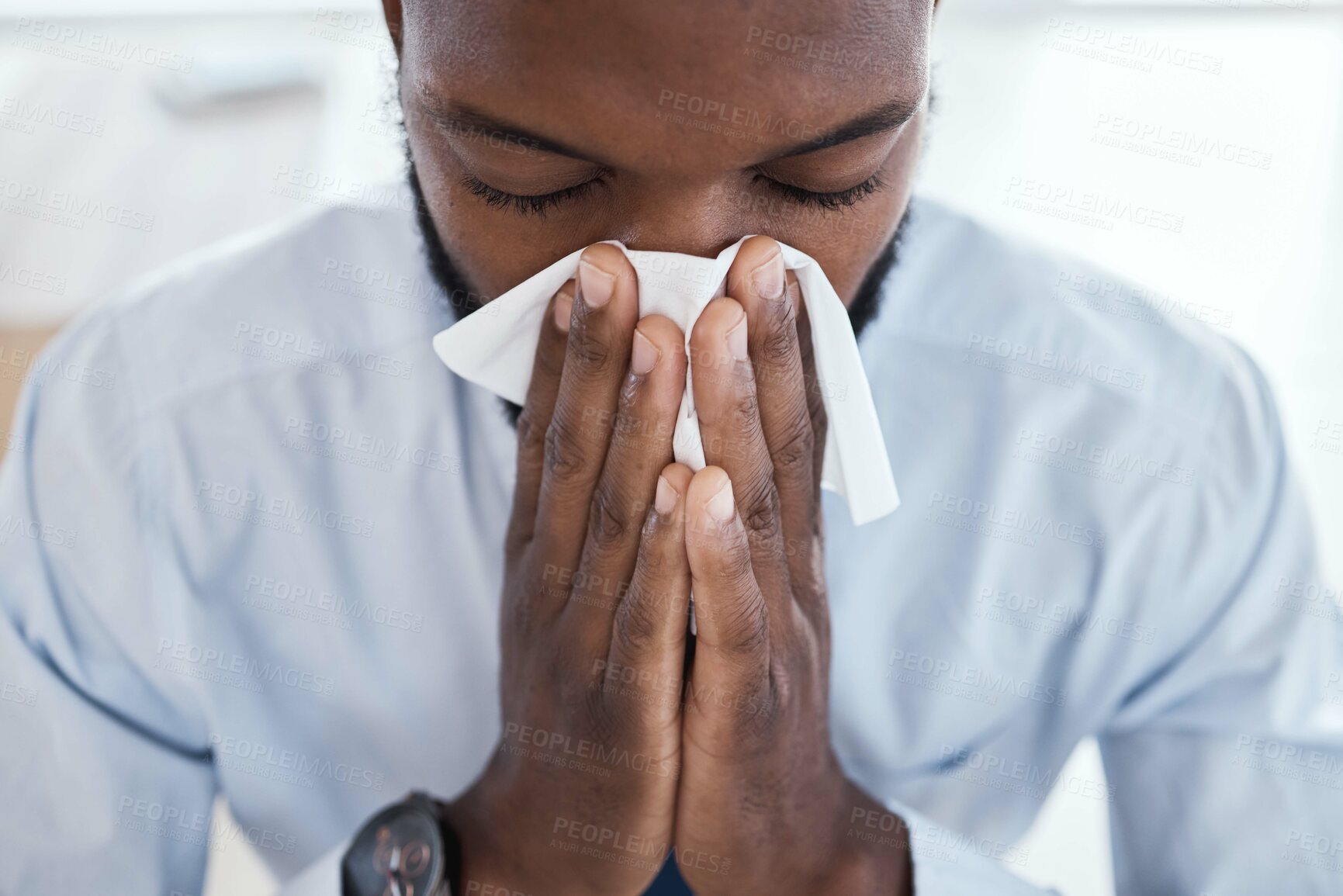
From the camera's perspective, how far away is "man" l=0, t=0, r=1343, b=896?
2.68 feet

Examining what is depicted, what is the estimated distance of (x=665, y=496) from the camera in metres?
0.78

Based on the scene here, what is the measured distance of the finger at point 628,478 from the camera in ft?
2.46

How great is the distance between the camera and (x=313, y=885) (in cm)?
92

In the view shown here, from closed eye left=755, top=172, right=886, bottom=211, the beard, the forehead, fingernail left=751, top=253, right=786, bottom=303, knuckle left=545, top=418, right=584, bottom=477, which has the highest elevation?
the forehead

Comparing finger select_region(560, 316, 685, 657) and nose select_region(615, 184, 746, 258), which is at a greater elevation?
nose select_region(615, 184, 746, 258)

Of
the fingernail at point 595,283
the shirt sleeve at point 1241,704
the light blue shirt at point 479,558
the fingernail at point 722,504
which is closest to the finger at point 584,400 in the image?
the fingernail at point 595,283

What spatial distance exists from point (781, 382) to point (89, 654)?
750mm

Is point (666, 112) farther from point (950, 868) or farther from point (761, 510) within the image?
point (950, 868)

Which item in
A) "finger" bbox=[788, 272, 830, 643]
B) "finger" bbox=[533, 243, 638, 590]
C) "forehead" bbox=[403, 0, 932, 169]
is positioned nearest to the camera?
"forehead" bbox=[403, 0, 932, 169]

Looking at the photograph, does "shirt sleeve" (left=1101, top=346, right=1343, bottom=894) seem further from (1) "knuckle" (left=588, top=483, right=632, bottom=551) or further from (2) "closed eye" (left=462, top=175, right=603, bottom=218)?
(2) "closed eye" (left=462, top=175, right=603, bottom=218)

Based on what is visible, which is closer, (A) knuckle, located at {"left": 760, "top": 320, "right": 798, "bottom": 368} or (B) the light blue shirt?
(A) knuckle, located at {"left": 760, "top": 320, "right": 798, "bottom": 368}

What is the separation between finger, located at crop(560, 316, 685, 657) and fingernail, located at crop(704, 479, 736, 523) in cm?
5

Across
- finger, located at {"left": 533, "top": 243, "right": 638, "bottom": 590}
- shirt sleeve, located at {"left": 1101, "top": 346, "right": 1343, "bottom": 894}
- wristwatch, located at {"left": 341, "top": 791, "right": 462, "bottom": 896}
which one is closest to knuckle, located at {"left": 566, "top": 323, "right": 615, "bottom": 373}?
finger, located at {"left": 533, "top": 243, "right": 638, "bottom": 590}

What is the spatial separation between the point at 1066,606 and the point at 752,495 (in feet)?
1.63
